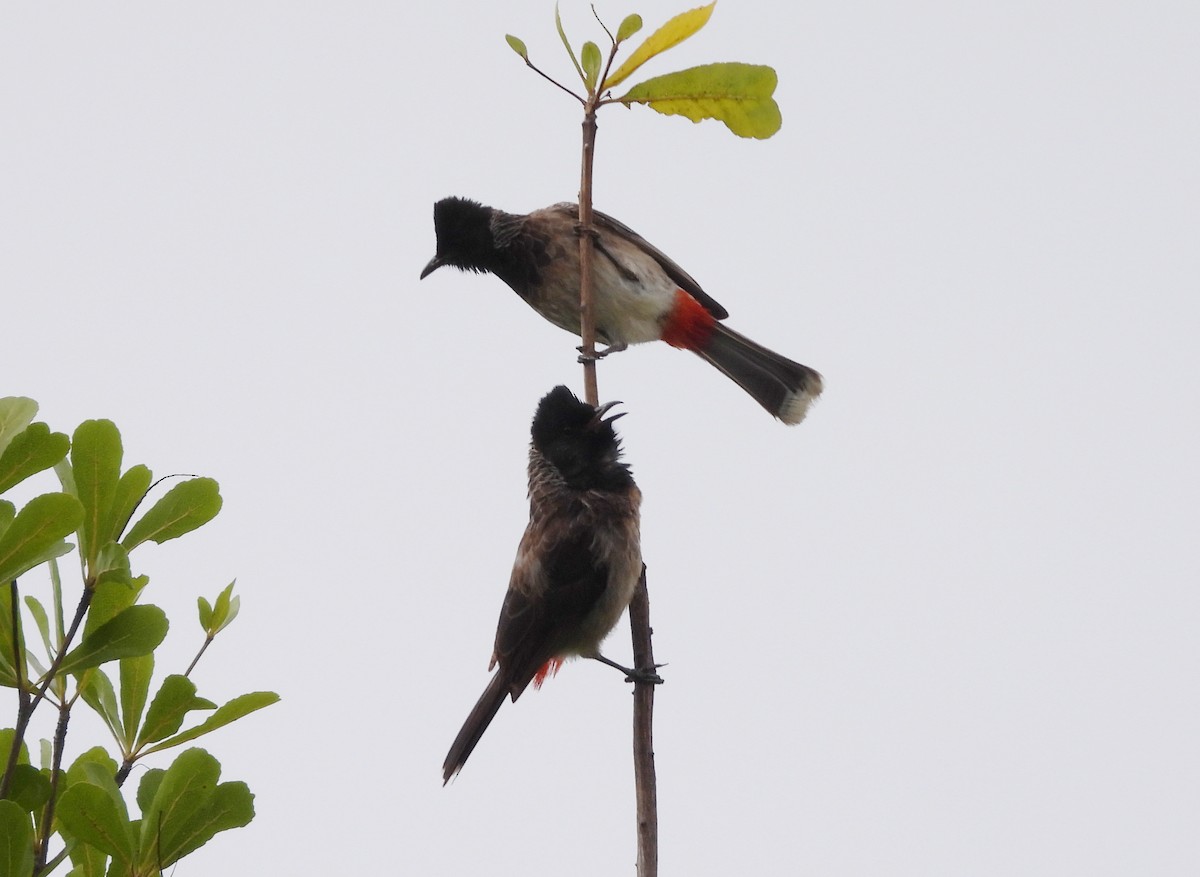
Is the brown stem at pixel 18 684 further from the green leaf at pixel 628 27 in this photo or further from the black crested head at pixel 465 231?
the black crested head at pixel 465 231

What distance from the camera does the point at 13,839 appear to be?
5.41ft

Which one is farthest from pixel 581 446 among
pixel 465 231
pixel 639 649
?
pixel 465 231

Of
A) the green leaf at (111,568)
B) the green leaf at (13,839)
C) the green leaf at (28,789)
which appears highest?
the green leaf at (111,568)

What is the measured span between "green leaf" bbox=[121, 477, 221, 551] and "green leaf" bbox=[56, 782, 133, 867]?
1.22ft

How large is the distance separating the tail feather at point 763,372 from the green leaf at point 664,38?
3.37 meters

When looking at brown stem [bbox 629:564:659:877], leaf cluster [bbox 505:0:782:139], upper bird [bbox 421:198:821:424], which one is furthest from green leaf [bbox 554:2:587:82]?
upper bird [bbox 421:198:821:424]

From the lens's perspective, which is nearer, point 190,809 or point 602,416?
point 190,809

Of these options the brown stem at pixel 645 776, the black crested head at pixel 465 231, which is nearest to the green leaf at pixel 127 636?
the brown stem at pixel 645 776

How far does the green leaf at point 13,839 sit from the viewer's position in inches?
64.4

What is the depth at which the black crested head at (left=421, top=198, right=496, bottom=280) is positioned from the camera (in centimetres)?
628

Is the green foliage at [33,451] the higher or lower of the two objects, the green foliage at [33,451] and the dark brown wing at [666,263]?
the lower

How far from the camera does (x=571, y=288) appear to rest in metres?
6.09

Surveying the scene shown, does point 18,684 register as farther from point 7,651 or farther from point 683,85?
point 683,85

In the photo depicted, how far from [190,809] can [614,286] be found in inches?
172
